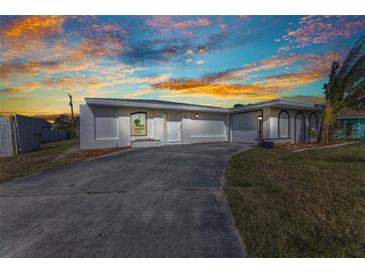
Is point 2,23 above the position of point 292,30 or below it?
below

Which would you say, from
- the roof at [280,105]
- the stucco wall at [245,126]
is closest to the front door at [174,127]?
the roof at [280,105]

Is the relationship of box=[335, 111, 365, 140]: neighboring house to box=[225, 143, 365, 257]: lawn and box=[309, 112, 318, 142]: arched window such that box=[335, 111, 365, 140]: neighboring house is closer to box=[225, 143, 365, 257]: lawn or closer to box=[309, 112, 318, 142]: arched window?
box=[309, 112, 318, 142]: arched window

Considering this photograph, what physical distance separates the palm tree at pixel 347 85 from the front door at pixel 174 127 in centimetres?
1083

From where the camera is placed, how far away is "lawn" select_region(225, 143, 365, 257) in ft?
5.85

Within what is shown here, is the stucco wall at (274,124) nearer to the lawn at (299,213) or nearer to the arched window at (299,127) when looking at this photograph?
the arched window at (299,127)

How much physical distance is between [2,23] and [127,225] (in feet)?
26.1

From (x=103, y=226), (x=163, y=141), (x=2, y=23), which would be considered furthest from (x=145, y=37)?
(x=103, y=226)

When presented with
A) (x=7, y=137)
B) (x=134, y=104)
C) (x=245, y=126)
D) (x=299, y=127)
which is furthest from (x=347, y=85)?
(x=7, y=137)

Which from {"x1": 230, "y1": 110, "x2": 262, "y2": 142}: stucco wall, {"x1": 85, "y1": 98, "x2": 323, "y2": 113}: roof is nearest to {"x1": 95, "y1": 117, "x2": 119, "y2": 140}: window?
{"x1": 85, "y1": 98, "x2": 323, "y2": 113}: roof

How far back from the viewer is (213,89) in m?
14.1

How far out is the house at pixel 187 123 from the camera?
9844mm

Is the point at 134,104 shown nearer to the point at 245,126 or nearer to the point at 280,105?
the point at 245,126

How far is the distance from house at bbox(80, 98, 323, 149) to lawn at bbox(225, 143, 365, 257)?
306 inches

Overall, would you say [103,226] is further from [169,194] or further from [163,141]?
[163,141]
